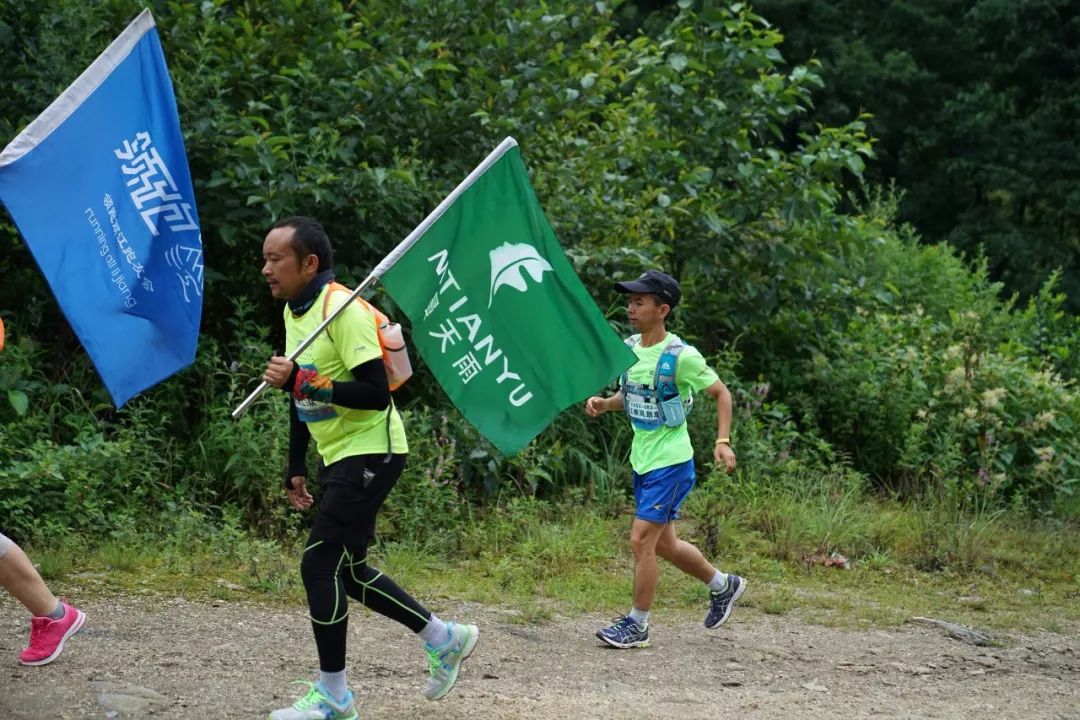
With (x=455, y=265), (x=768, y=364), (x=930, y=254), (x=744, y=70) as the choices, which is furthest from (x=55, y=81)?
(x=930, y=254)

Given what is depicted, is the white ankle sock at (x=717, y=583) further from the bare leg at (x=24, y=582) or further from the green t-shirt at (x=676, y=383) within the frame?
the bare leg at (x=24, y=582)

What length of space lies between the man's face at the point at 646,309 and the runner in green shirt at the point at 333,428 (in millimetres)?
1755

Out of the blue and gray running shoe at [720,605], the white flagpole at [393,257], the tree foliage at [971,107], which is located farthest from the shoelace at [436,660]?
the tree foliage at [971,107]

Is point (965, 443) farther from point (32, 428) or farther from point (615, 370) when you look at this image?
point (32, 428)

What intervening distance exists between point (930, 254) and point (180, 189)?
32.5 feet

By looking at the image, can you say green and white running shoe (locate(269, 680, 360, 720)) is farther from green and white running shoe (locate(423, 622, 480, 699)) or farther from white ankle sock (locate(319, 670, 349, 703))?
green and white running shoe (locate(423, 622, 480, 699))

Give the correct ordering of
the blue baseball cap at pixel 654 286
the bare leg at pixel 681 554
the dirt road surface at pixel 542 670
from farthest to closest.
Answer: the bare leg at pixel 681 554, the blue baseball cap at pixel 654 286, the dirt road surface at pixel 542 670

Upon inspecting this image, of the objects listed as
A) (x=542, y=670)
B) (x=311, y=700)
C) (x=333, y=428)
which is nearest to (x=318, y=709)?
(x=311, y=700)

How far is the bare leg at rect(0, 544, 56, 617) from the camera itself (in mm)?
5289

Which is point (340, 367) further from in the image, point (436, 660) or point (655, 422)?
point (655, 422)

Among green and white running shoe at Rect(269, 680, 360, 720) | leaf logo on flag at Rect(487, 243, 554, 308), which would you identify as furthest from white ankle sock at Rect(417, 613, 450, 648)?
leaf logo on flag at Rect(487, 243, 554, 308)

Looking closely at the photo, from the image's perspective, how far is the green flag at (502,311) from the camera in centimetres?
540

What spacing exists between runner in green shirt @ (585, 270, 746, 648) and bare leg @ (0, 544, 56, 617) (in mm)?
2537

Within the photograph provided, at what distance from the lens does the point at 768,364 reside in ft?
37.8
